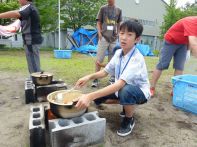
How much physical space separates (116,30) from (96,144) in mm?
2578

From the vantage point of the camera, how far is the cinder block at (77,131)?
5.98 ft

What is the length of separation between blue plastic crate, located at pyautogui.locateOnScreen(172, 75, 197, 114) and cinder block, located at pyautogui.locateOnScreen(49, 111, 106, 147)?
138 centimetres

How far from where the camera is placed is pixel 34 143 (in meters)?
1.87

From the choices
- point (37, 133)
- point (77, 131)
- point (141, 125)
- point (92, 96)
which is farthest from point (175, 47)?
point (37, 133)

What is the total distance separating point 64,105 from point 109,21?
262 centimetres

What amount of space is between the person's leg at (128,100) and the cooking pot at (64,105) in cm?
41

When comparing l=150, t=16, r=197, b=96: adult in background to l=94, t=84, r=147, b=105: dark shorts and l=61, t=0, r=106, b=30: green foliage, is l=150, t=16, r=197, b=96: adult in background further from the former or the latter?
l=61, t=0, r=106, b=30: green foliage

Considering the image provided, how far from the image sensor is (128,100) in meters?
2.06

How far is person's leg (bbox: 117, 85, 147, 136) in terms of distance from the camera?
80.7 inches

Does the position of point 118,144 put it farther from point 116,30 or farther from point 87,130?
point 116,30

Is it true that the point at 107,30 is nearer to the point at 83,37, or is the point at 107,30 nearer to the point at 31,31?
the point at 31,31

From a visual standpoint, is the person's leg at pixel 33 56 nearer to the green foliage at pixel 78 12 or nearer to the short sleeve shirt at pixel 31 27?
the short sleeve shirt at pixel 31 27

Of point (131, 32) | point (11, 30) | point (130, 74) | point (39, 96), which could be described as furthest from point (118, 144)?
point (11, 30)

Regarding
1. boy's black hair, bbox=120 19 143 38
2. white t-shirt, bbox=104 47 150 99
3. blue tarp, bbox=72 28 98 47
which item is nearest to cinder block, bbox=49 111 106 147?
white t-shirt, bbox=104 47 150 99
